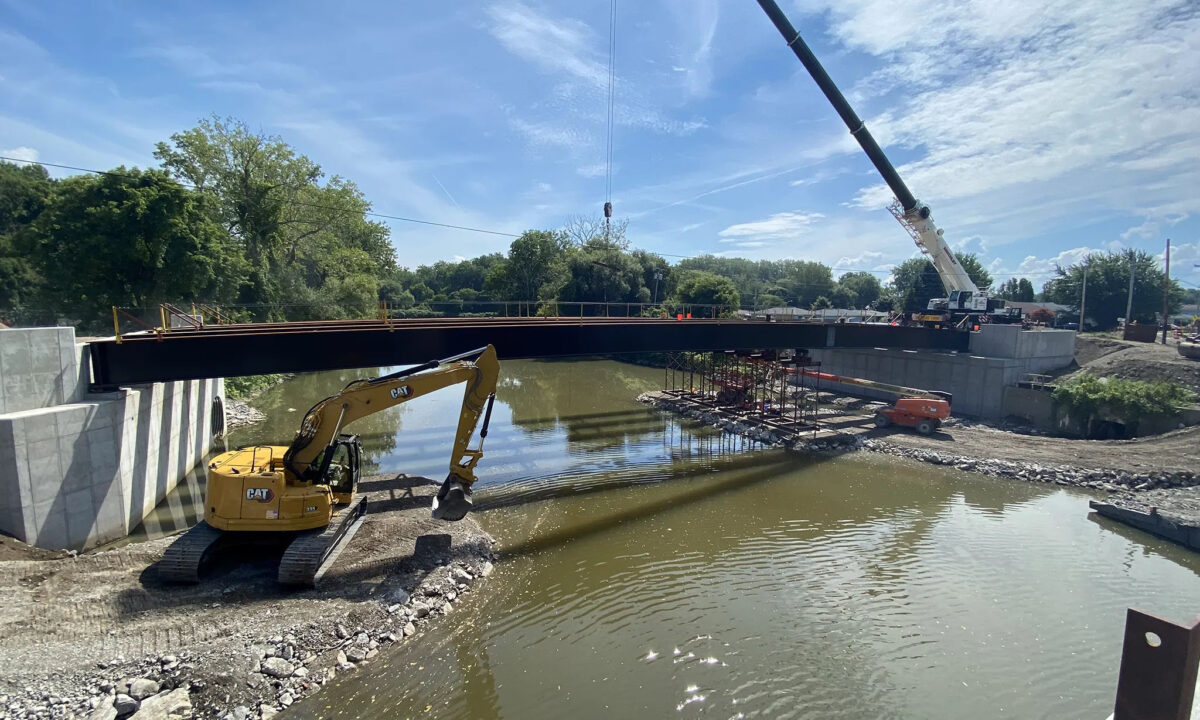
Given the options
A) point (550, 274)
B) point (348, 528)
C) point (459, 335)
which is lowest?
point (348, 528)

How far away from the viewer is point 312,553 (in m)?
11.0

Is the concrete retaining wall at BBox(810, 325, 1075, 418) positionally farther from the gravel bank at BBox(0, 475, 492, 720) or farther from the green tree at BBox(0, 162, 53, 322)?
the green tree at BBox(0, 162, 53, 322)

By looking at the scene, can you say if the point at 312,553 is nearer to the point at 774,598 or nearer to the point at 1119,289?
the point at 774,598

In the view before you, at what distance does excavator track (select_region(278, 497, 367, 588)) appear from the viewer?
10.9 metres

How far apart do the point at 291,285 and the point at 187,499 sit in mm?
28625

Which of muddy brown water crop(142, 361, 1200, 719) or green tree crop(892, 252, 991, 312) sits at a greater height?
green tree crop(892, 252, 991, 312)

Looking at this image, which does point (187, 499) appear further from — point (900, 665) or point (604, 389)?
point (604, 389)

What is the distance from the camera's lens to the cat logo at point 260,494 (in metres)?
11.2

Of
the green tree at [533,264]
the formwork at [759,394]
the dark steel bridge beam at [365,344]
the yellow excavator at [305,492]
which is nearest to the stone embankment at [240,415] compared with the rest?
the dark steel bridge beam at [365,344]

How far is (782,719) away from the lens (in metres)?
8.70

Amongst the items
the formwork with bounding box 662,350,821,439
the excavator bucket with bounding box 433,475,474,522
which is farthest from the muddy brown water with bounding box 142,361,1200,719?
the formwork with bounding box 662,350,821,439

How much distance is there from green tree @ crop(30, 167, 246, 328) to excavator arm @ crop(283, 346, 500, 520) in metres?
20.0

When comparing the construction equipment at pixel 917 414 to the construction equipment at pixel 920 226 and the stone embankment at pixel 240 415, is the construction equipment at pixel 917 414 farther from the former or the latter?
the stone embankment at pixel 240 415

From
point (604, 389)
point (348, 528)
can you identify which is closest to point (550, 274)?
point (604, 389)
